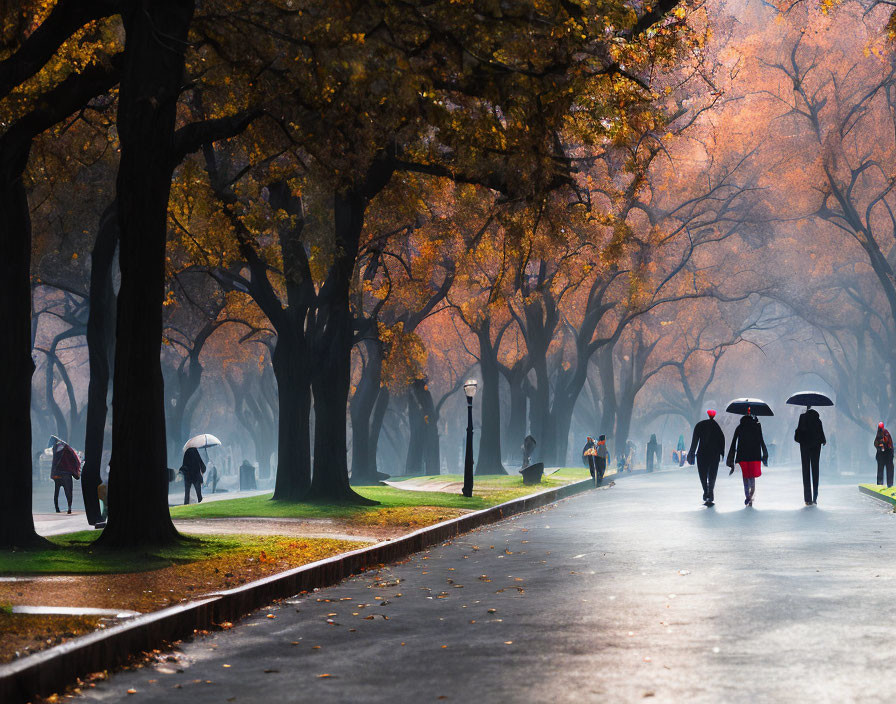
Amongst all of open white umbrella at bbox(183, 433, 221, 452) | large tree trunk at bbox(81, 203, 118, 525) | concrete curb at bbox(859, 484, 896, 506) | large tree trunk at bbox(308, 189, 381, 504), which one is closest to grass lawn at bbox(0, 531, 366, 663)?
large tree trunk at bbox(81, 203, 118, 525)

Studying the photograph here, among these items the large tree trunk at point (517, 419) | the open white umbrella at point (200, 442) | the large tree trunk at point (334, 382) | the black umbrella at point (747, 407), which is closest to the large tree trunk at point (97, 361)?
the large tree trunk at point (334, 382)

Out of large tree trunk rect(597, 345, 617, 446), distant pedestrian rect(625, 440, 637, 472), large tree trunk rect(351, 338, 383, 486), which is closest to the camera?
large tree trunk rect(351, 338, 383, 486)

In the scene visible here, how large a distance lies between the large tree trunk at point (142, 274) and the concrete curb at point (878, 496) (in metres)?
15.7

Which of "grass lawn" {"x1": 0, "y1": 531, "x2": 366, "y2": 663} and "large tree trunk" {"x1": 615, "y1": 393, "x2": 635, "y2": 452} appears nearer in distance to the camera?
"grass lawn" {"x1": 0, "y1": 531, "x2": 366, "y2": 663}

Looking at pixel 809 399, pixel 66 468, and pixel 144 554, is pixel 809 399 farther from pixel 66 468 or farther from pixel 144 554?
pixel 144 554

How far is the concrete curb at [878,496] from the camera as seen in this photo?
2580 cm

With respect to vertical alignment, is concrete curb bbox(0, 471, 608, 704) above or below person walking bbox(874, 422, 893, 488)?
below

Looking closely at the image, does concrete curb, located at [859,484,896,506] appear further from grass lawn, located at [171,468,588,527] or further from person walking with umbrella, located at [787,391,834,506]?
grass lawn, located at [171,468,588,527]

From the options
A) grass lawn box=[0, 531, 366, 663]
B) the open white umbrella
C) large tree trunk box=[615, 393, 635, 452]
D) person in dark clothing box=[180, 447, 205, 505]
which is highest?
large tree trunk box=[615, 393, 635, 452]

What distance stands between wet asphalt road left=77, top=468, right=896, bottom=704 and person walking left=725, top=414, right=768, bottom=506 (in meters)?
8.08

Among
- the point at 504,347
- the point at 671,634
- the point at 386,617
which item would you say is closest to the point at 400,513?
the point at 386,617

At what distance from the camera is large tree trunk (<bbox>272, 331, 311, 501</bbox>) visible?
26.5m

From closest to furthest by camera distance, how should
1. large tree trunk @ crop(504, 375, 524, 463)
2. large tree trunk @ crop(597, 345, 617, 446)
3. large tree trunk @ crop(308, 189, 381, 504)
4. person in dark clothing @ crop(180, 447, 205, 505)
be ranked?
large tree trunk @ crop(308, 189, 381, 504) → person in dark clothing @ crop(180, 447, 205, 505) → large tree trunk @ crop(504, 375, 524, 463) → large tree trunk @ crop(597, 345, 617, 446)

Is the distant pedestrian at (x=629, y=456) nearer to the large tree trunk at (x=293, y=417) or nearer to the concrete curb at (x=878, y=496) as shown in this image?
the concrete curb at (x=878, y=496)
